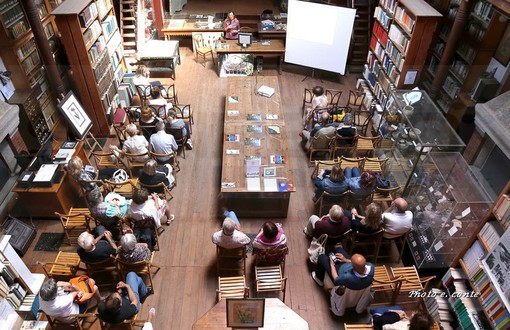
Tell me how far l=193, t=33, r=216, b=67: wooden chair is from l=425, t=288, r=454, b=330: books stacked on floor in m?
7.97

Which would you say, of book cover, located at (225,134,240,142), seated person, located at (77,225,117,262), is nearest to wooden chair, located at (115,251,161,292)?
seated person, located at (77,225,117,262)

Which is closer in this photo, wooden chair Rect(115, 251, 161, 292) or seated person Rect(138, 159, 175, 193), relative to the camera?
wooden chair Rect(115, 251, 161, 292)

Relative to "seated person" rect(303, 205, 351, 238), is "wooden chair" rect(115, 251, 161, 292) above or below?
below

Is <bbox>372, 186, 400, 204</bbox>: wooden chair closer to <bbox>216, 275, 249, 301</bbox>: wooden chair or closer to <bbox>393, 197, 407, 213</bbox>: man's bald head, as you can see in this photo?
<bbox>393, 197, 407, 213</bbox>: man's bald head

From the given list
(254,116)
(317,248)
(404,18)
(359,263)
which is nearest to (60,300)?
(317,248)

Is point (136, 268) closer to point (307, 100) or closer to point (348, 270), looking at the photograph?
point (348, 270)

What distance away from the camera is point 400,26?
7.28m

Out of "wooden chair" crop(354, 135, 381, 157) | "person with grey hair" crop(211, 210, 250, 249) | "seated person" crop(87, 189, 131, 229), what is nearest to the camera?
"person with grey hair" crop(211, 210, 250, 249)

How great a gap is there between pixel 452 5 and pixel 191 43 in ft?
22.9

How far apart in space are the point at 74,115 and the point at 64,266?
2714 millimetres


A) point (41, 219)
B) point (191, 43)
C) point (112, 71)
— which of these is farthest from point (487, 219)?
point (191, 43)

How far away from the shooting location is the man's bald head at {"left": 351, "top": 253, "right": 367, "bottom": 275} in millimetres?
3914

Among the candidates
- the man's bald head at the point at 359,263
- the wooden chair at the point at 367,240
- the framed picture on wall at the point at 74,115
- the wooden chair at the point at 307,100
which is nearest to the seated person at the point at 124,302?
the man's bald head at the point at 359,263

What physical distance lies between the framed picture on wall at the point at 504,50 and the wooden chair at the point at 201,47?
665 cm
